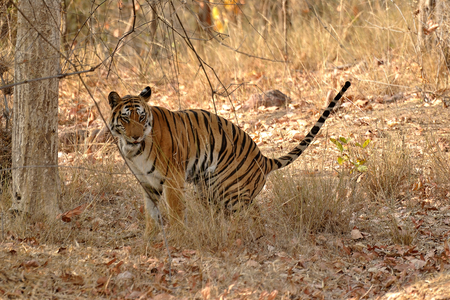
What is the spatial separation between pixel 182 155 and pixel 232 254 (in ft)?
3.41

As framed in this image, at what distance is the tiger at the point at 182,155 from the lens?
13.5 ft

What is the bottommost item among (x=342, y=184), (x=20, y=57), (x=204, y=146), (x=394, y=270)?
(x=394, y=270)

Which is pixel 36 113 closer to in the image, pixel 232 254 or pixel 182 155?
pixel 182 155

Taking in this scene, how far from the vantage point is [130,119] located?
4012mm

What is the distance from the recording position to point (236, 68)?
367 inches

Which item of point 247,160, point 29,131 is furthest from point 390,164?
point 29,131

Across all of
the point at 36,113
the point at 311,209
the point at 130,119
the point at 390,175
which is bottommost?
the point at 311,209

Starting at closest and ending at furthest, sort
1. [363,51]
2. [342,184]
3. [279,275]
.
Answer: [279,275] < [342,184] < [363,51]

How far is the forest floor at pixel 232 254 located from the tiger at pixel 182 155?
0.24 m

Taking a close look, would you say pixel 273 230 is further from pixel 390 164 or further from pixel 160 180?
pixel 390 164

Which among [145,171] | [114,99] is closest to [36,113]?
[114,99]

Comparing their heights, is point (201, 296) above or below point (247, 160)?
below

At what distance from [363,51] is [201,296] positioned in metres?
6.56

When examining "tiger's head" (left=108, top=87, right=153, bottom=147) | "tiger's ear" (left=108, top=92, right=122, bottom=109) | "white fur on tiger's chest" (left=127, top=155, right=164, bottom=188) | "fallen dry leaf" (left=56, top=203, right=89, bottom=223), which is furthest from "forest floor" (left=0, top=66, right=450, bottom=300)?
"tiger's ear" (left=108, top=92, right=122, bottom=109)
